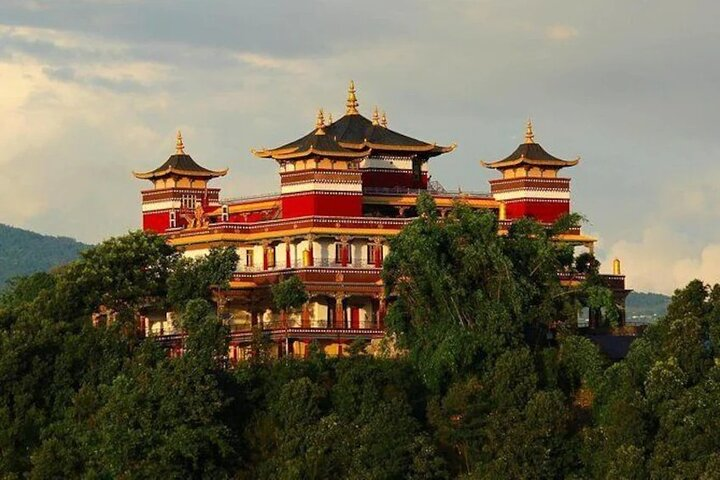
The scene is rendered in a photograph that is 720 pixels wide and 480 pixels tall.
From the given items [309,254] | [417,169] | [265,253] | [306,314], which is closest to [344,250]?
[309,254]

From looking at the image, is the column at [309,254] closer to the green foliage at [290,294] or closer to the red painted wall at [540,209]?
the green foliage at [290,294]

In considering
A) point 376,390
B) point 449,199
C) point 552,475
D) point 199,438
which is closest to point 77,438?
point 199,438

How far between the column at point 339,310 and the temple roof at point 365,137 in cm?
766

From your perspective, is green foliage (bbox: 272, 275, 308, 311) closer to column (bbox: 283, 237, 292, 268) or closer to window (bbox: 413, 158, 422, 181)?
column (bbox: 283, 237, 292, 268)

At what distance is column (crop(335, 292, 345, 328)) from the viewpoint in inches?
3332

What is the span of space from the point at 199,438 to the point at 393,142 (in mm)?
24917

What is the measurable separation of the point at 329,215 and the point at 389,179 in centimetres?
626

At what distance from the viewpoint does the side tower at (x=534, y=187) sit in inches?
3590

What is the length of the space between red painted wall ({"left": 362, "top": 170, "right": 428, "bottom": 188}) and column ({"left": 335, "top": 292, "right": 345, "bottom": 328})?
8400mm

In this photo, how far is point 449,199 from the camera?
91.1 m

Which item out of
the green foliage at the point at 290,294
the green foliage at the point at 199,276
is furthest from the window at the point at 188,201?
the green foliage at the point at 290,294

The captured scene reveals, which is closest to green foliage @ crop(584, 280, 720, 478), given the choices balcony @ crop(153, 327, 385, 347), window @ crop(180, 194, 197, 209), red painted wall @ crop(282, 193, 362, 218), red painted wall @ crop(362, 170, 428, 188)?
balcony @ crop(153, 327, 385, 347)

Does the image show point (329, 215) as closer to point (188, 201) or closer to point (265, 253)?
point (265, 253)

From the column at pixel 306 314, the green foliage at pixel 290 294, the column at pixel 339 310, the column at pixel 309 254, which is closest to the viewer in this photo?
the green foliage at pixel 290 294
